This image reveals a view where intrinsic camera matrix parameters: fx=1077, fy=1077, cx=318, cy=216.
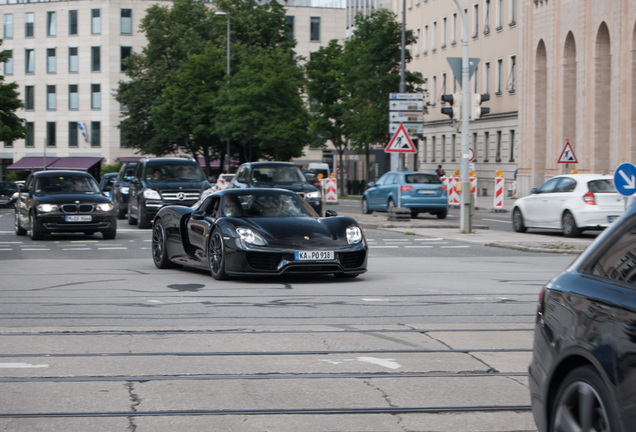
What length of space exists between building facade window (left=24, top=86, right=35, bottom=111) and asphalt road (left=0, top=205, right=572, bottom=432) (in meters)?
89.0

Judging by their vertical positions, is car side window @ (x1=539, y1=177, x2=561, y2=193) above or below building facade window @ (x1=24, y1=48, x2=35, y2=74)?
below

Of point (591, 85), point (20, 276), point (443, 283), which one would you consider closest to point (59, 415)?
point (443, 283)

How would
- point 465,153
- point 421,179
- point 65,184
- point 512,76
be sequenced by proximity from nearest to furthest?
point 65,184
point 465,153
point 421,179
point 512,76

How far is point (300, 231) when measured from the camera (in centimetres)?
1358

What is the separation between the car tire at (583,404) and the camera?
4.00 metres

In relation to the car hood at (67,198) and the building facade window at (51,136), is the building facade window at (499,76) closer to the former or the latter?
the car hood at (67,198)

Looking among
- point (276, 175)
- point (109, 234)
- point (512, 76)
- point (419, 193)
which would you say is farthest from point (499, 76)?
point (109, 234)

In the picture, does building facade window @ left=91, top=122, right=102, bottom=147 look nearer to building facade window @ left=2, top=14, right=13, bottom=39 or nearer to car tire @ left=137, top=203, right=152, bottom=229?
building facade window @ left=2, top=14, right=13, bottom=39

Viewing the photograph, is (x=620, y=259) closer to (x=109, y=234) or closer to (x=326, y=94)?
(x=109, y=234)

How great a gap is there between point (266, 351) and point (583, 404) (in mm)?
4283

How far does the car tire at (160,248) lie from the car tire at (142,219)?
12.5m

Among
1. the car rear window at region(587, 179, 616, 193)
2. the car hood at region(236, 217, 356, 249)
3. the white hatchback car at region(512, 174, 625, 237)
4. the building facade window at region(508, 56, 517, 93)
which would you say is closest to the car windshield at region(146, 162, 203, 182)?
the white hatchback car at region(512, 174, 625, 237)

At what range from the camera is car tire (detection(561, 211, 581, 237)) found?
24.6 meters

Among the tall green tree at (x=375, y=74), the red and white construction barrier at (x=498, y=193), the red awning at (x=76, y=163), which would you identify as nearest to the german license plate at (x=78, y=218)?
the red and white construction barrier at (x=498, y=193)
